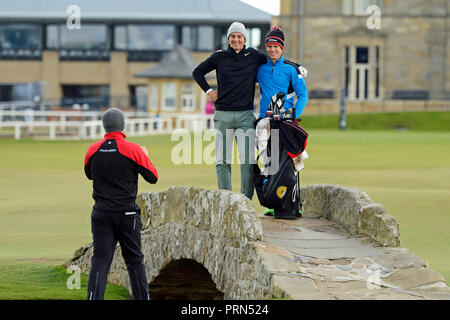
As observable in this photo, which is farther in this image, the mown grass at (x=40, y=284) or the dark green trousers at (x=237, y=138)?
the dark green trousers at (x=237, y=138)

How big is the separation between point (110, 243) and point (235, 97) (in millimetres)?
3063

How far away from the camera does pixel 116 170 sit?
26.5ft

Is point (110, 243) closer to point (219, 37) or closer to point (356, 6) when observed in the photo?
point (356, 6)

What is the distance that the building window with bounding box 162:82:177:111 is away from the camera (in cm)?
4991

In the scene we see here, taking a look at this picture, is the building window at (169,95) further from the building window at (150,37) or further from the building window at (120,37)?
the building window at (120,37)

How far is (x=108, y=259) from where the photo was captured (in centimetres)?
812

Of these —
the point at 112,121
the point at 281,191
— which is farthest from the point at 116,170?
the point at 281,191

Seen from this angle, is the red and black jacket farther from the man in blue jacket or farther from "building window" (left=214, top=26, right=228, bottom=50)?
"building window" (left=214, top=26, right=228, bottom=50)

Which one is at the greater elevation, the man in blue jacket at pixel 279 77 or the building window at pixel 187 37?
the building window at pixel 187 37

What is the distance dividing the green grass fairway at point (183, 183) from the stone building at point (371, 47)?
20.2 m

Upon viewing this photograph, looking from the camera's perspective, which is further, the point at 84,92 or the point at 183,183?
the point at 84,92

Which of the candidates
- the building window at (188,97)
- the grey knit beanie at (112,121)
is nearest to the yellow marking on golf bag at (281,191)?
the grey knit beanie at (112,121)

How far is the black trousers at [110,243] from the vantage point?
26.4 feet

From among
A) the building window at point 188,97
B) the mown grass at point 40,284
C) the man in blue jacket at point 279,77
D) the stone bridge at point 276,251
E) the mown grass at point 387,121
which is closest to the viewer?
the stone bridge at point 276,251
